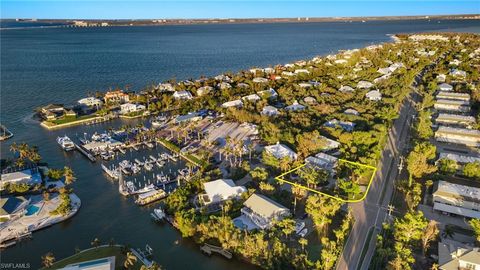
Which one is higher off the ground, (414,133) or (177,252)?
(414,133)

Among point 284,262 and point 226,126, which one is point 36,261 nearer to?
point 284,262

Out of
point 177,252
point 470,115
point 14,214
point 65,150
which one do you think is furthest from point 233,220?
point 470,115

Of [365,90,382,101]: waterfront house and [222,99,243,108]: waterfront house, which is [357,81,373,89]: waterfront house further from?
[222,99,243,108]: waterfront house

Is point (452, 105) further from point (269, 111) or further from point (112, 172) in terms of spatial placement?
point (112, 172)

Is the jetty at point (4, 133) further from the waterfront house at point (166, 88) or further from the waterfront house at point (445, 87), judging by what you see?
the waterfront house at point (445, 87)

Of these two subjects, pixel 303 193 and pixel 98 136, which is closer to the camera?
pixel 303 193

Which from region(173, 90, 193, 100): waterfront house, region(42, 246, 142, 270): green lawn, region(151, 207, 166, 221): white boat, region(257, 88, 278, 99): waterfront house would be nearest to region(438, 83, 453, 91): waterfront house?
region(257, 88, 278, 99): waterfront house
